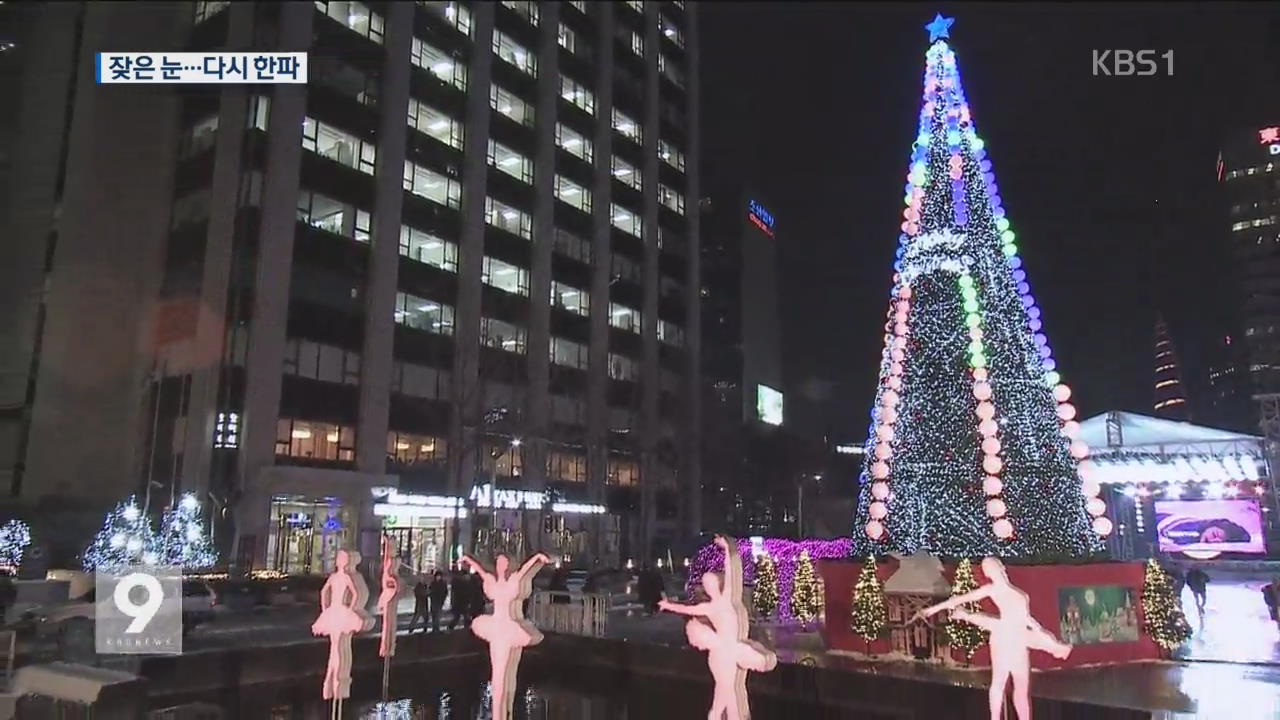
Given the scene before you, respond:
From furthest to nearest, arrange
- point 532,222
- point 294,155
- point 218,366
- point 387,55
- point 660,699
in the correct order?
1. point 532,222
2. point 387,55
3. point 294,155
4. point 218,366
5. point 660,699

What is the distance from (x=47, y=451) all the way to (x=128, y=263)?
31.9ft

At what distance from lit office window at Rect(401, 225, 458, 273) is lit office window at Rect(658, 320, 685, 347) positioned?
21.5 m

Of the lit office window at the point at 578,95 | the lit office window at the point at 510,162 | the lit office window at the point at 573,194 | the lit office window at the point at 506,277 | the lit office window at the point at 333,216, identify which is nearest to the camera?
the lit office window at the point at 333,216

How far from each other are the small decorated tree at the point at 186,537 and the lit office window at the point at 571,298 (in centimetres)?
2684

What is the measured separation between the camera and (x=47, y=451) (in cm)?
4197

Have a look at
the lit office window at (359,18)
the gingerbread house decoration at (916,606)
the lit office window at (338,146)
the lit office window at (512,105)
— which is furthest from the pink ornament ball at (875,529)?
the lit office window at (512,105)

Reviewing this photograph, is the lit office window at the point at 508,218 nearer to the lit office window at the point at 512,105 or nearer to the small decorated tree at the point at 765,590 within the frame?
the lit office window at the point at 512,105

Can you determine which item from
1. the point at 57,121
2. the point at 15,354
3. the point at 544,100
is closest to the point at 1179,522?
the point at 544,100

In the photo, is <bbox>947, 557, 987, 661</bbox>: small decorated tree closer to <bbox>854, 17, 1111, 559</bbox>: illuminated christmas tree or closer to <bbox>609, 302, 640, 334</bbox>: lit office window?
<bbox>854, 17, 1111, 559</bbox>: illuminated christmas tree

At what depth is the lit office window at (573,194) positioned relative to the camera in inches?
A: 2354

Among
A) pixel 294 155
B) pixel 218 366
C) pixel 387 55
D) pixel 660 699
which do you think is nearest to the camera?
pixel 660 699

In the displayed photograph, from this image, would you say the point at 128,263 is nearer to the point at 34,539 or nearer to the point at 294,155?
the point at 294,155

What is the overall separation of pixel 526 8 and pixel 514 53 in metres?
3.76

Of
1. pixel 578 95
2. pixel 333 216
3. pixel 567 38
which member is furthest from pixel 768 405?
pixel 333 216
